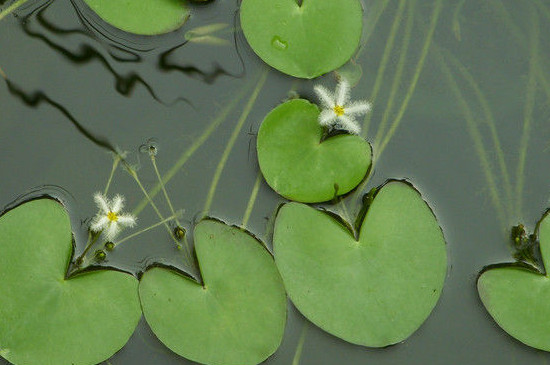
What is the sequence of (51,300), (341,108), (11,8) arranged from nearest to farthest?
(51,300), (341,108), (11,8)

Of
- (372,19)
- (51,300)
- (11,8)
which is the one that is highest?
(372,19)

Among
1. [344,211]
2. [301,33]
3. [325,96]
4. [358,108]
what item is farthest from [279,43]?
[344,211]

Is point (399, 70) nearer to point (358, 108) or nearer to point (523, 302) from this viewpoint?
point (358, 108)

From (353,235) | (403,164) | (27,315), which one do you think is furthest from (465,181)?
(27,315)

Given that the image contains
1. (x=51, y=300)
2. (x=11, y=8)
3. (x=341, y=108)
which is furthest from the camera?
(x=11, y=8)

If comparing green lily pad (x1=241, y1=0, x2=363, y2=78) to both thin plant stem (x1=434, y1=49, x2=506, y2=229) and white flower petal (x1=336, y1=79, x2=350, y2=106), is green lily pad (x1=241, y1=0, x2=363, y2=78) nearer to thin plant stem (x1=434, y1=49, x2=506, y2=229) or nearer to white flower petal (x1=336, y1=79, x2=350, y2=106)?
white flower petal (x1=336, y1=79, x2=350, y2=106)

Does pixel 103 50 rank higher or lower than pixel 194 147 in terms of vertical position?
higher

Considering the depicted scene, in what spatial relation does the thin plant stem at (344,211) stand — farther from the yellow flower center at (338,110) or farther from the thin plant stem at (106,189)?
the thin plant stem at (106,189)

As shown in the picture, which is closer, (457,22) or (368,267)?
(368,267)
